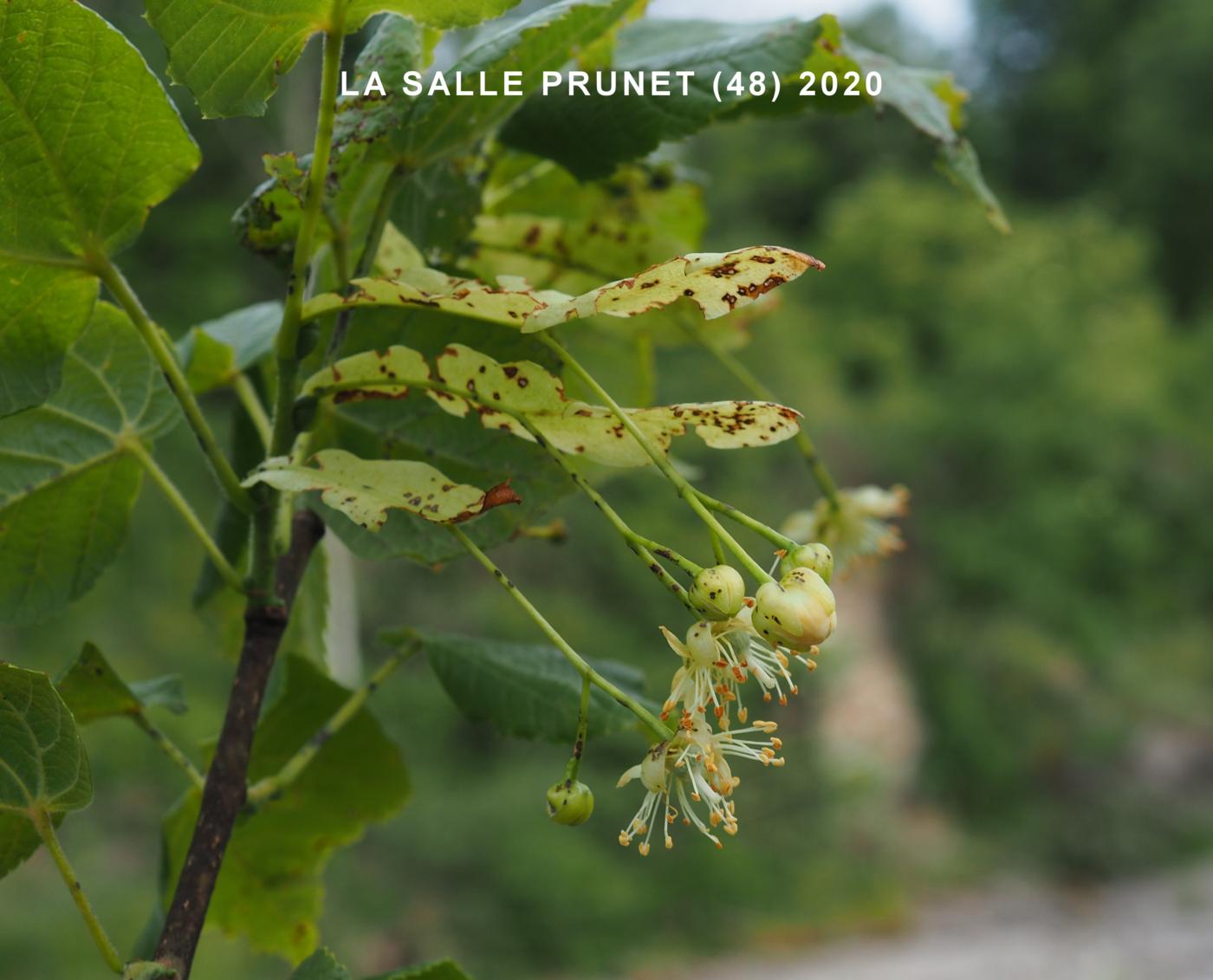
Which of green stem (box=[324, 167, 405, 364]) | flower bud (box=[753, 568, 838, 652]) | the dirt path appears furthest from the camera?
the dirt path

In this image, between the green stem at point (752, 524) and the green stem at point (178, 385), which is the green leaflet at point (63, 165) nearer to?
the green stem at point (178, 385)

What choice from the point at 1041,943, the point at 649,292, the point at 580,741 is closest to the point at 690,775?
the point at 580,741

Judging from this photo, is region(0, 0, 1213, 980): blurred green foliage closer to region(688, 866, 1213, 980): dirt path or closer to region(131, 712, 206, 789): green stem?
region(688, 866, 1213, 980): dirt path

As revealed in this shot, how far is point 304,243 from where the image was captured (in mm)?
363

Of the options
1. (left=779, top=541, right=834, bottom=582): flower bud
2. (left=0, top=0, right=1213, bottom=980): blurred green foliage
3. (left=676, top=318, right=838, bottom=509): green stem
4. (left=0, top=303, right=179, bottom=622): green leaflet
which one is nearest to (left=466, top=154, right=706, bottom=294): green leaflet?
(left=676, top=318, right=838, bottom=509): green stem

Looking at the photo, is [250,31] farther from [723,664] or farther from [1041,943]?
[1041,943]

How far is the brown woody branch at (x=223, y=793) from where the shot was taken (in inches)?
13.9

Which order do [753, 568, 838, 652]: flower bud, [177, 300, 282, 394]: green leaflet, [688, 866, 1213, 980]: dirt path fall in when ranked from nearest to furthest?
[753, 568, 838, 652]: flower bud
[177, 300, 282, 394]: green leaflet
[688, 866, 1213, 980]: dirt path

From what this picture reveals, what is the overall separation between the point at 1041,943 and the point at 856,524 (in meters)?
4.64

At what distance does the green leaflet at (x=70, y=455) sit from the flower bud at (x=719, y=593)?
0.25 m

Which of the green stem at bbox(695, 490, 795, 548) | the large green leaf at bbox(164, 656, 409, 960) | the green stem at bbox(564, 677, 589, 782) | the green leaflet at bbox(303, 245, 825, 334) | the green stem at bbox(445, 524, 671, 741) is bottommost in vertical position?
the large green leaf at bbox(164, 656, 409, 960)

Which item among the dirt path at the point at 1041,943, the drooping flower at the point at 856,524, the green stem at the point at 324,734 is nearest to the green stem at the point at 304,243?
the green stem at the point at 324,734

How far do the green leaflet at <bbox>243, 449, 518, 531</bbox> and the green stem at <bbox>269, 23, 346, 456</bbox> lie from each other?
0.07ft

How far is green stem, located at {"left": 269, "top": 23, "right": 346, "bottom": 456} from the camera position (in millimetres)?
352
